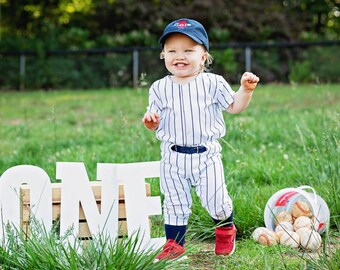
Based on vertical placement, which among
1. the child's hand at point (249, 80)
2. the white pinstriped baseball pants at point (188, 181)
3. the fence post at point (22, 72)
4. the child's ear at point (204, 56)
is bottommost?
the white pinstriped baseball pants at point (188, 181)

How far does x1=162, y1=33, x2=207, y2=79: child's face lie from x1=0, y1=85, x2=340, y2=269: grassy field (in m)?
0.72

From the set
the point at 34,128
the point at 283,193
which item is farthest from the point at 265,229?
the point at 34,128

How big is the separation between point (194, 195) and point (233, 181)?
39 cm

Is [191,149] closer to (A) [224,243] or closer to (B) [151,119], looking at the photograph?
(B) [151,119]

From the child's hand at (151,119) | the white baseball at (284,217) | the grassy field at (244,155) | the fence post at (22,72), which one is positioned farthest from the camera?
the fence post at (22,72)

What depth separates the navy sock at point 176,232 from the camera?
3.11 m

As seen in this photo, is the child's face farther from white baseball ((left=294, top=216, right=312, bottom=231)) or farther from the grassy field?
white baseball ((left=294, top=216, right=312, bottom=231))

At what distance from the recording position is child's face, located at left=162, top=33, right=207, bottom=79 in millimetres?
3031

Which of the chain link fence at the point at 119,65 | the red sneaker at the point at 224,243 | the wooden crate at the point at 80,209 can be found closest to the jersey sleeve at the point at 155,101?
the wooden crate at the point at 80,209

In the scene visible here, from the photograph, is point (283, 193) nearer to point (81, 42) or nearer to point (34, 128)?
point (34, 128)

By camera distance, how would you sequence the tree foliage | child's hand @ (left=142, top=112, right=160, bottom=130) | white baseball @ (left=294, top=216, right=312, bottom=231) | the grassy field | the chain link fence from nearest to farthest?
child's hand @ (left=142, top=112, right=160, bottom=130), the grassy field, white baseball @ (left=294, top=216, right=312, bottom=231), the chain link fence, the tree foliage

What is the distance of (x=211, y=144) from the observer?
10.0 ft

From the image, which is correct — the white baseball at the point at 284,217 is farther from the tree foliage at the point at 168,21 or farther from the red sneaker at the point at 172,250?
the tree foliage at the point at 168,21

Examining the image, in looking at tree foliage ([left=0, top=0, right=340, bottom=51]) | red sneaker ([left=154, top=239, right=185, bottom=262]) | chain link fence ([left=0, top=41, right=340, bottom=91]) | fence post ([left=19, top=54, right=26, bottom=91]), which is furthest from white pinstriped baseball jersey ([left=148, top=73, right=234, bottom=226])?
tree foliage ([left=0, top=0, right=340, bottom=51])
